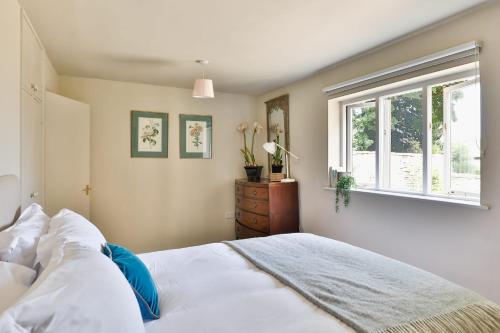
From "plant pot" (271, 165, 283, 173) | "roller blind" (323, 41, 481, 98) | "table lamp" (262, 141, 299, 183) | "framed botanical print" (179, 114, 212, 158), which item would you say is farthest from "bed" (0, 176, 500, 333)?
"framed botanical print" (179, 114, 212, 158)

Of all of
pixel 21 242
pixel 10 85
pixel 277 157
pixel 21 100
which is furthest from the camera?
pixel 277 157

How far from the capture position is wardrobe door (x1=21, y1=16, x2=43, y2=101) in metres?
2.00

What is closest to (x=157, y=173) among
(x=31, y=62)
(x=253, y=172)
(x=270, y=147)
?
(x=253, y=172)

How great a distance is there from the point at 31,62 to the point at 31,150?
2.16 ft

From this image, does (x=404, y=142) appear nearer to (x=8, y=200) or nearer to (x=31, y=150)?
(x=8, y=200)

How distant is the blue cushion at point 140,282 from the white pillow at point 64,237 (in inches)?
4.1

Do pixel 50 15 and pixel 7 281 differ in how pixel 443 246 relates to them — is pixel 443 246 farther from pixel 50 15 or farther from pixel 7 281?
pixel 50 15

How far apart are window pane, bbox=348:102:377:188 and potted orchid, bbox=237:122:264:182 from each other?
52.7 inches

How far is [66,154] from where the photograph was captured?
2947mm

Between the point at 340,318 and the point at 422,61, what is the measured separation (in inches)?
77.0

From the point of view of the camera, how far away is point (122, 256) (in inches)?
52.9

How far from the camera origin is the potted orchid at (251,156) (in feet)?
13.2

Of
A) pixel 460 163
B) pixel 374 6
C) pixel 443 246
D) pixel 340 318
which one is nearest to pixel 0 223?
pixel 340 318

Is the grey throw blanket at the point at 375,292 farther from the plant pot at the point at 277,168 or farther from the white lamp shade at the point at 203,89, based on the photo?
Answer: the plant pot at the point at 277,168
